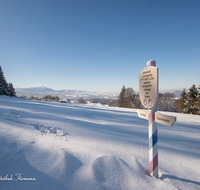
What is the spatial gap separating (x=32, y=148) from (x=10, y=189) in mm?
748

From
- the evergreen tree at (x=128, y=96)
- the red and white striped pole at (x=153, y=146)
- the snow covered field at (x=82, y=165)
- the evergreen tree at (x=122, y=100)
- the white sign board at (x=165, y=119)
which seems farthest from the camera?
the evergreen tree at (x=122, y=100)

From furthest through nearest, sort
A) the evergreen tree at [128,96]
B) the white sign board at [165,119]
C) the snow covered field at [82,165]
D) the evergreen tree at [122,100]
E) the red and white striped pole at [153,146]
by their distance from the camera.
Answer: the evergreen tree at [122,100], the evergreen tree at [128,96], the red and white striped pole at [153,146], the white sign board at [165,119], the snow covered field at [82,165]

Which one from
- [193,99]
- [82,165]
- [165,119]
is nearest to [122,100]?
[193,99]

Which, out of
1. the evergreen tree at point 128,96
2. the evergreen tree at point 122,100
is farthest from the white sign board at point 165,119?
the evergreen tree at point 128,96

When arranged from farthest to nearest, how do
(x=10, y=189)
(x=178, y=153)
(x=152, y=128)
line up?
(x=178, y=153) → (x=152, y=128) → (x=10, y=189)

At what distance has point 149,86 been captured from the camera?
5.83 feet

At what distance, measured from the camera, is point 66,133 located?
2.63 m

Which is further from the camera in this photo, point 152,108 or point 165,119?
point 152,108

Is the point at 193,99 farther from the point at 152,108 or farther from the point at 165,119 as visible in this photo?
the point at 165,119

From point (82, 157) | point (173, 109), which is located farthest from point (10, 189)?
point (173, 109)

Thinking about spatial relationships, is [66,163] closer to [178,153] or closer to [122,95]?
[178,153]

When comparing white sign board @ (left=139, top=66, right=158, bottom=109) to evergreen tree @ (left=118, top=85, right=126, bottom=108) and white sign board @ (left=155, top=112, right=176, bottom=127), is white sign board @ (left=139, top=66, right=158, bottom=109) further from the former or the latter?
evergreen tree @ (left=118, top=85, right=126, bottom=108)

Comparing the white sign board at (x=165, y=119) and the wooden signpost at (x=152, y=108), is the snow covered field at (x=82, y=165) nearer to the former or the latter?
the wooden signpost at (x=152, y=108)

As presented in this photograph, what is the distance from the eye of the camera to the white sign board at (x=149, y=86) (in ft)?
5.44
